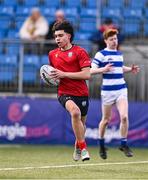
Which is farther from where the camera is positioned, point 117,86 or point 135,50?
point 135,50

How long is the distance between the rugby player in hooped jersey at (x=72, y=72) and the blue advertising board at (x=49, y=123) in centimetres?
591

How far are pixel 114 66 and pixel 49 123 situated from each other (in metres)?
4.28

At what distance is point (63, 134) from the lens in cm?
1691

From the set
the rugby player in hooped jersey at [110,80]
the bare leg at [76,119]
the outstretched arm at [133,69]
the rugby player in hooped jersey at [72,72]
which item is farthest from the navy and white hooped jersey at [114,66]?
the bare leg at [76,119]

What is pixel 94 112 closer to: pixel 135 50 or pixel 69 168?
pixel 135 50

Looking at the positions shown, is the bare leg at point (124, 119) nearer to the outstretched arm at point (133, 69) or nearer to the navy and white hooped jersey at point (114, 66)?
the navy and white hooped jersey at point (114, 66)

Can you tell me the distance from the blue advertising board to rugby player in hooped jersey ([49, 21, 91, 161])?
5.91m

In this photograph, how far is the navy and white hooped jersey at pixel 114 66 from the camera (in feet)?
42.4

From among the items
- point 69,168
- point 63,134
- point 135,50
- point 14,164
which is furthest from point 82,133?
point 135,50

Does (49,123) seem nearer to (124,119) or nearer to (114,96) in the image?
(114,96)

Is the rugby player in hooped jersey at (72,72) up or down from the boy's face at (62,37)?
down

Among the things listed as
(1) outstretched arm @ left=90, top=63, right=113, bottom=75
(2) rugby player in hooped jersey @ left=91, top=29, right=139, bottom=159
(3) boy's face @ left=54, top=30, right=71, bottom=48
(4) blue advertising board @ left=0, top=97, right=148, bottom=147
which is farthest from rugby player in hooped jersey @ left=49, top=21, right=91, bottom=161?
(4) blue advertising board @ left=0, top=97, right=148, bottom=147

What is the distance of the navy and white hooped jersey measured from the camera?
42.4 feet

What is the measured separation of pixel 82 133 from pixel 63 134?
630 centimetres
